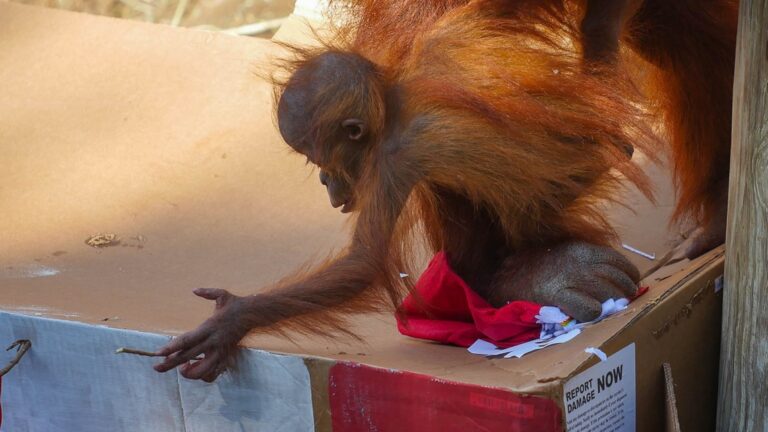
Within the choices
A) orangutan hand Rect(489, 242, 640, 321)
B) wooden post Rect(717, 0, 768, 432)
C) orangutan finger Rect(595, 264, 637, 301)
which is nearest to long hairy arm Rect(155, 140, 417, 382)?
orangutan hand Rect(489, 242, 640, 321)

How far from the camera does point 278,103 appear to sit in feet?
7.09

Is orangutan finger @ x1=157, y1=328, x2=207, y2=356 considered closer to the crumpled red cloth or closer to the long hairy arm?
the long hairy arm

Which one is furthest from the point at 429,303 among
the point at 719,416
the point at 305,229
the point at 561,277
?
the point at 305,229

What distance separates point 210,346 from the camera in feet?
6.52

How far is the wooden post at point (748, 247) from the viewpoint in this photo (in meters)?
1.73

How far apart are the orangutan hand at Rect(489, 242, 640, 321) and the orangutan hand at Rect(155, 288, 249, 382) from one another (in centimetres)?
54

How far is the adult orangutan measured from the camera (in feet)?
6.59

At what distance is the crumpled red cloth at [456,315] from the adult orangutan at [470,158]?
62mm

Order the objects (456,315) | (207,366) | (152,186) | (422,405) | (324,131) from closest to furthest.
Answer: (422,405) < (207,366) < (324,131) < (456,315) < (152,186)

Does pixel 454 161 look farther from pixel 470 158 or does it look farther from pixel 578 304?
pixel 578 304

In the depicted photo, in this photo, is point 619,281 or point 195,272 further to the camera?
point 195,272

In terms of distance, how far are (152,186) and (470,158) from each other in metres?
1.54

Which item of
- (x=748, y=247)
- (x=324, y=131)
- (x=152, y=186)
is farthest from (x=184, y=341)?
(x=152, y=186)

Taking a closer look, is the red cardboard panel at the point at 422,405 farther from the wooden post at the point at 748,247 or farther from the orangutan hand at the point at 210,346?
the wooden post at the point at 748,247
